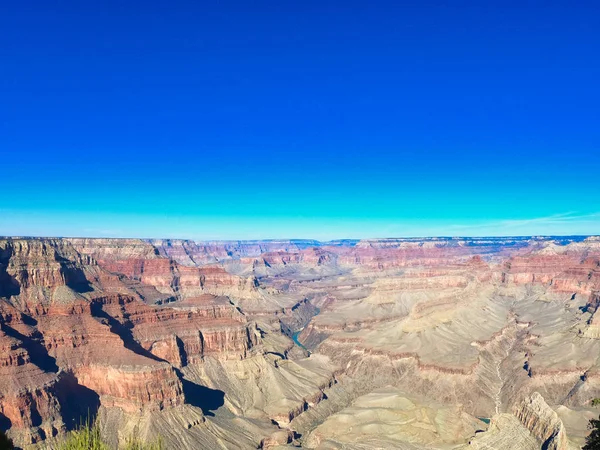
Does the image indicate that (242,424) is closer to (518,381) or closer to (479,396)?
(479,396)

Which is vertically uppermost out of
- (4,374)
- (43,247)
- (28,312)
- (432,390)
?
(43,247)

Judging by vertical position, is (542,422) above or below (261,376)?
above

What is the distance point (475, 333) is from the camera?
162875 mm

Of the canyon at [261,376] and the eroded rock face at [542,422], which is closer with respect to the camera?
the eroded rock face at [542,422]

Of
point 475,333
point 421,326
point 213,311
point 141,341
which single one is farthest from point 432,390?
point 141,341

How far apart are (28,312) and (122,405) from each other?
37191 mm

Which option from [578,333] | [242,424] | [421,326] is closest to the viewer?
[242,424]

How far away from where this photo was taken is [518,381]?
12019 centimetres

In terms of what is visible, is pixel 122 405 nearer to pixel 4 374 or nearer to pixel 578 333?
pixel 4 374

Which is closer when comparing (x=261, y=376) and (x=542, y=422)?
(x=542, y=422)

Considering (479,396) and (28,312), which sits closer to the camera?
(28,312)

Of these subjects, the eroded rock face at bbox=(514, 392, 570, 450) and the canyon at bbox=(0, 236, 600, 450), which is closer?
Result: the eroded rock face at bbox=(514, 392, 570, 450)

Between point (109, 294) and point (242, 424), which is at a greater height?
point (109, 294)

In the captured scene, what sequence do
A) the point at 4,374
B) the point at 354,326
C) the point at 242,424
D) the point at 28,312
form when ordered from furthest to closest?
the point at 354,326
the point at 28,312
the point at 242,424
the point at 4,374
